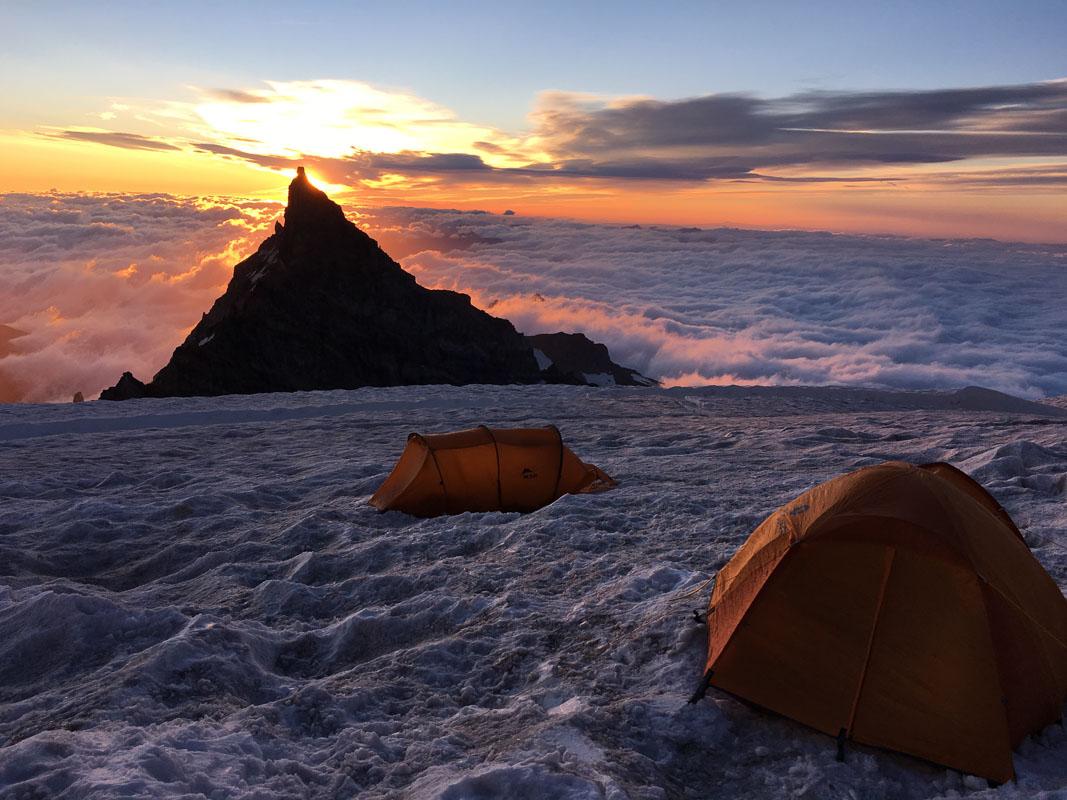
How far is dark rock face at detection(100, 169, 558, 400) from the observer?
4878 centimetres

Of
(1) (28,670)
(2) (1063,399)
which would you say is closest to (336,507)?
(1) (28,670)

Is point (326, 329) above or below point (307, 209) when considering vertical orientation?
below

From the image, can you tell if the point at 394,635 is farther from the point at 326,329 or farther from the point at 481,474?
the point at 326,329

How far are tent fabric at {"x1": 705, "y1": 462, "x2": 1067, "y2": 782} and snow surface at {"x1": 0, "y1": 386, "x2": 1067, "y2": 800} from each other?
9.0 inches

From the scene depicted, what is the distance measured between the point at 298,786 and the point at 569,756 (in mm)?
1915

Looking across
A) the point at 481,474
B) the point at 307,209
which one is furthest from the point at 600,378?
the point at 481,474

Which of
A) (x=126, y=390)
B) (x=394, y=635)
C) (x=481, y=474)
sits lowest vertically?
(x=126, y=390)

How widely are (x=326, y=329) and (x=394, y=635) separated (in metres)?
45.5

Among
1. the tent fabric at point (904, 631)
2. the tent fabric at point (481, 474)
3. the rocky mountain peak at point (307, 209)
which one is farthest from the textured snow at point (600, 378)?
the tent fabric at point (904, 631)

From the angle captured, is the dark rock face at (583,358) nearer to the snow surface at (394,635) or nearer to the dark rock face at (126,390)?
the dark rock face at (126,390)

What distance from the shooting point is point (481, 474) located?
1353cm

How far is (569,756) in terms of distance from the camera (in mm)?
5641

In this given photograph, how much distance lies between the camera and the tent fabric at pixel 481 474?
43.2 feet

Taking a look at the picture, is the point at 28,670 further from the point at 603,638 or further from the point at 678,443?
the point at 678,443
